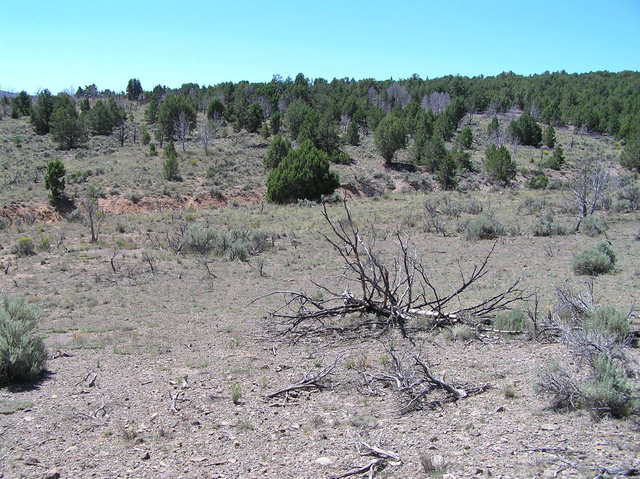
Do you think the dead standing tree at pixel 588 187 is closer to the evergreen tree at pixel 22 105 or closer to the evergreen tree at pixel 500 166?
the evergreen tree at pixel 500 166

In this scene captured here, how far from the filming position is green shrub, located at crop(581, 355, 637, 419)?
15.3ft

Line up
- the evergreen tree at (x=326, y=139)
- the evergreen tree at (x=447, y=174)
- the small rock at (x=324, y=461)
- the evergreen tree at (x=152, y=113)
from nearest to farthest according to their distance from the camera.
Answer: the small rock at (x=324, y=461) < the evergreen tree at (x=447, y=174) < the evergreen tree at (x=326, y=139) < the evergreen tree at (x=152, y=113)

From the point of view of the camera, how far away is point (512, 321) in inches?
320

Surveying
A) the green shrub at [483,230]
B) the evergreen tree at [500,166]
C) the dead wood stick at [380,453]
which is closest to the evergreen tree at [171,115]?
the evergreen tree at [500,166]

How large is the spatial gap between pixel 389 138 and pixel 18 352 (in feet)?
160

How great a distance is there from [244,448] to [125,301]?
27.1ft

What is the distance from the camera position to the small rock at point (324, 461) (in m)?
4.52

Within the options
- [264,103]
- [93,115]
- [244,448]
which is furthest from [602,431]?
[264,103]

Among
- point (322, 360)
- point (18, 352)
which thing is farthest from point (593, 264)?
point (18, 352)

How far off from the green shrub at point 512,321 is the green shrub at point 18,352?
6.69 meters

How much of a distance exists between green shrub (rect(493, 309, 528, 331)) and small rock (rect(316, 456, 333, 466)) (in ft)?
14.6

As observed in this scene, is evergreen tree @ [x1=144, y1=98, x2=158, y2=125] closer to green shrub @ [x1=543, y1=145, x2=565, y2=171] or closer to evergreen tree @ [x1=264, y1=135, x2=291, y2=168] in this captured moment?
evergreen tree @ [x1=264, y1=135, x2=291, y2=168]

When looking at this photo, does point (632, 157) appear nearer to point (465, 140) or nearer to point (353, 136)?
point (465, 140)

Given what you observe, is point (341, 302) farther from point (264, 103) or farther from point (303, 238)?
point (264, 103)
